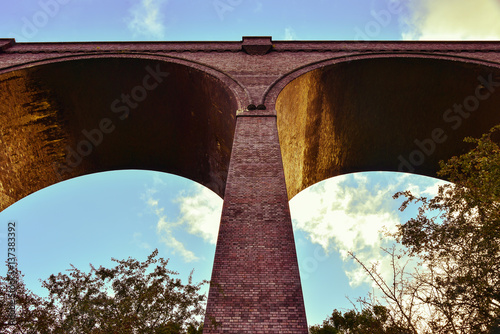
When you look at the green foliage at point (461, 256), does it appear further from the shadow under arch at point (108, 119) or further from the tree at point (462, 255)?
the shadow under arch at point (108, 119)

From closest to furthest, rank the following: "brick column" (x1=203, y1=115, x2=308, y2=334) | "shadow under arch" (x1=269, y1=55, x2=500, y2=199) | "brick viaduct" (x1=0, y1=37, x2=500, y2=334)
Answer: "brick column" (x1=203, y1=115, x2=308, y2=334) < "brick viaduct" (x1=0, y1=37, x2=500, y2=334) < "shadow under arch" (x1=269, y1=55, x2=500, y2=199)

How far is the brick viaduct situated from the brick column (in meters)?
2.26

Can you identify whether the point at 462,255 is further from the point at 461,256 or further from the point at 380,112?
the point at 380,112

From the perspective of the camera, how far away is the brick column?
450 centimetres

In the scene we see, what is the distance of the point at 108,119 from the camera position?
11.7 metres

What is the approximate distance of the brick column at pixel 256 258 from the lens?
4.50m

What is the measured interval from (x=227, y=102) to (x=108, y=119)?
4404mm

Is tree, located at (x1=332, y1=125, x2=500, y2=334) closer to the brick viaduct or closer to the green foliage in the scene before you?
the green foliage

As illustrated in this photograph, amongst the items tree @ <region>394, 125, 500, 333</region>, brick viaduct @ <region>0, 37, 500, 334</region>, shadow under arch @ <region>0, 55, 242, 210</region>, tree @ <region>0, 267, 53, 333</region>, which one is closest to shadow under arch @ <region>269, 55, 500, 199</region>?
brick viaduct @ <region>0, 37, 500, 334</region>

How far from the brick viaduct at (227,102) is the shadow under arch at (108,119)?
3cm

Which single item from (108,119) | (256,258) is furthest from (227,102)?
(256,258)

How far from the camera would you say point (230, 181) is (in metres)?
6.63

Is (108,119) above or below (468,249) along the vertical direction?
above

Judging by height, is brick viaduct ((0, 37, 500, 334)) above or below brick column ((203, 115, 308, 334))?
above
